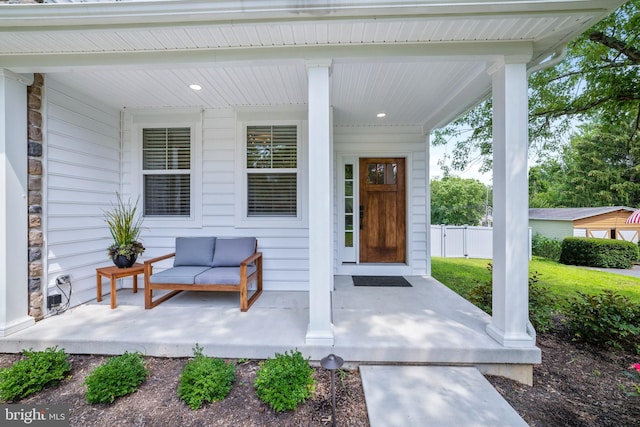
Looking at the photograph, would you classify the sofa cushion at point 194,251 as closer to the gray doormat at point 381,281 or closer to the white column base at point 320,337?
the white column base at point 320,337

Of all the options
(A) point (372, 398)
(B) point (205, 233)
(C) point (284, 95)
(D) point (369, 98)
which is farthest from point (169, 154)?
(A) point (372, 398)

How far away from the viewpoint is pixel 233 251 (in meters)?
3.61

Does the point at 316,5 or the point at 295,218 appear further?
the point at 295,218

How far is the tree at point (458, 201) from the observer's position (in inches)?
834

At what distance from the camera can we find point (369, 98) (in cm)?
353

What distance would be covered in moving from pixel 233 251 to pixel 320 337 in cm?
186

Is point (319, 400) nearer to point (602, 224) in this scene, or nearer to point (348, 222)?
point (348, 222)

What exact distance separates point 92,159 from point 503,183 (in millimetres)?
4730

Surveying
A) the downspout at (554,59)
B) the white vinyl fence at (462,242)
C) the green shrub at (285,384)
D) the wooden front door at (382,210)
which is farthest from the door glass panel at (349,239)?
the white vinyl fence at (462,242)

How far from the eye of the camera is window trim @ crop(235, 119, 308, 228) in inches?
154

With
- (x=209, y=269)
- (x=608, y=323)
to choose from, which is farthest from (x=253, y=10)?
(x=608, y=323)

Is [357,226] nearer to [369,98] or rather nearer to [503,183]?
[369,98]

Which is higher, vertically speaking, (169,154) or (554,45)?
(554,45)

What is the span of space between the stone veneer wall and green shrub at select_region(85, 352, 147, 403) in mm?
1515
